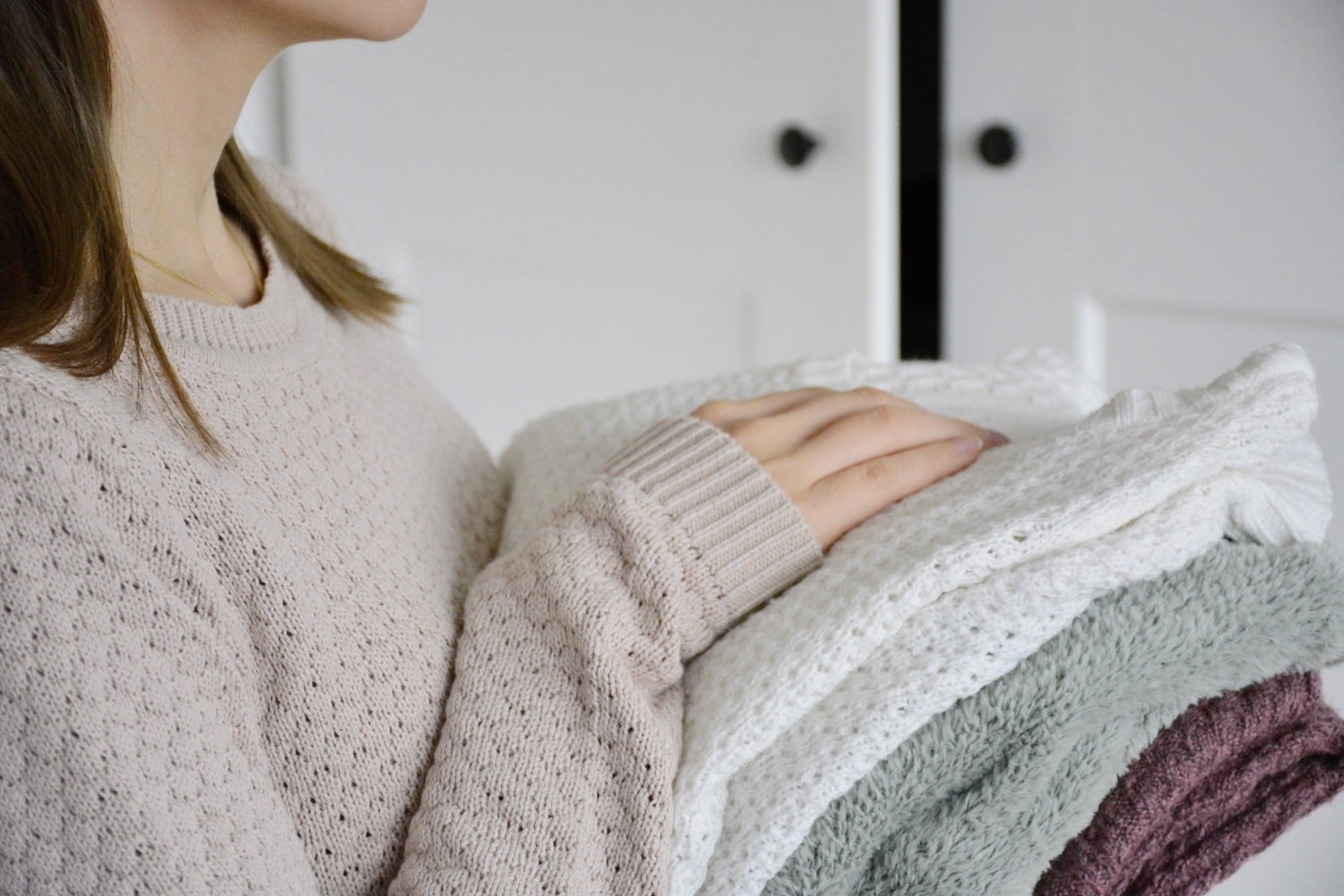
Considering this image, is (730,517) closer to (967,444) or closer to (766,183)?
(967,444)

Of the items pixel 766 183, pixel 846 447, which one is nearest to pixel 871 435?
pixel 846 447

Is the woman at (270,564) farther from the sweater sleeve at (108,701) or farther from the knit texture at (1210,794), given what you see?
the knit texture at (1210,794)

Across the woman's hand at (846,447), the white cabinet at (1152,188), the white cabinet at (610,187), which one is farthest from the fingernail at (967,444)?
the white cabinet at (610,187)

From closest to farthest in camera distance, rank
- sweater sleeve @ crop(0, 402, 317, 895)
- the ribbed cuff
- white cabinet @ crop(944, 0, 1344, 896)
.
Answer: sweater sleeve @ crop(0, 402, 317, 895) < the ribbed cuff < white cabinet @ crop(944, 0, 1344, 896)

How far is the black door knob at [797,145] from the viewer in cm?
159

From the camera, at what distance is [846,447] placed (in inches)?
23.1

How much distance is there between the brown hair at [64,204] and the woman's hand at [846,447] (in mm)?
262

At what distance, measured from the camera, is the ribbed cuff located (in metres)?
0.54

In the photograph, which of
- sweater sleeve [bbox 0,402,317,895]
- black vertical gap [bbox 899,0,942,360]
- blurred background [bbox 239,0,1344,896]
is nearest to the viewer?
sweater sleeve [bbox 0,402,317,895]

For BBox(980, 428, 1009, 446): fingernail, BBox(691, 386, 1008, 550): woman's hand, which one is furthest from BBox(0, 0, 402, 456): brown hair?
BBox(980, 428, 1009, 446): fingernail

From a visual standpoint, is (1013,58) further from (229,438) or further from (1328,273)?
(229,438)

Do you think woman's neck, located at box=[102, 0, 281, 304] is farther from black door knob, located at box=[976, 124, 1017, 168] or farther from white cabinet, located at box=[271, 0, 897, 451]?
black door knob, located at box=[976, 124, 1017, 168]

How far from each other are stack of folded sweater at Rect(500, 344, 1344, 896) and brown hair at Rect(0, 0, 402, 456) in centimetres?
28

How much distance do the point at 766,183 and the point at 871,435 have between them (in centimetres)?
111
